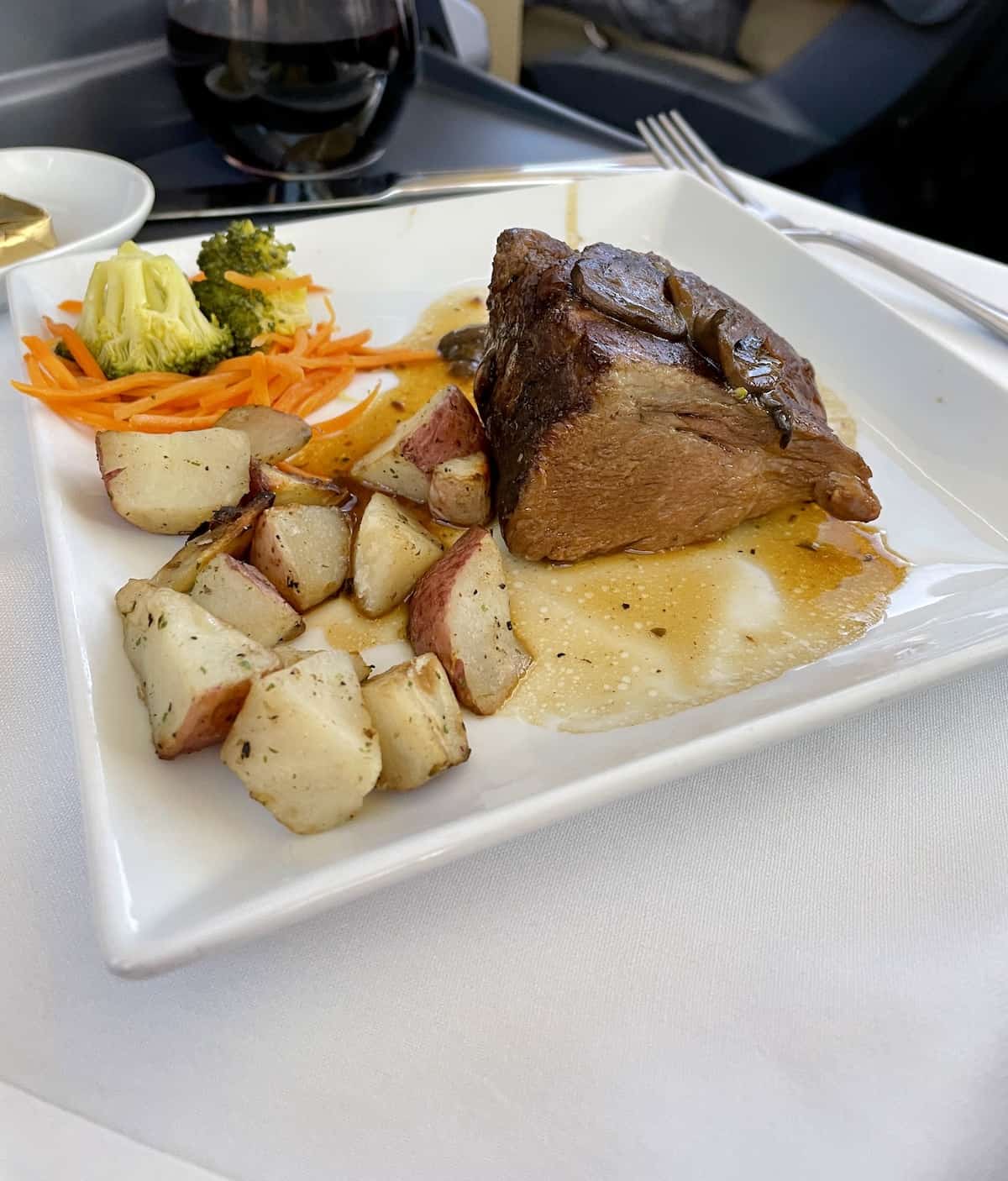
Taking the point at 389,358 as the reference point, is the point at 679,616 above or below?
below

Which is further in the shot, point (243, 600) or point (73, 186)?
point (73, 186)

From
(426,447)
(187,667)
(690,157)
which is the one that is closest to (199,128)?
(690,157)

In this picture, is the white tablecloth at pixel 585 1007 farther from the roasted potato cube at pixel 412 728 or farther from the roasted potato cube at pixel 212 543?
the roasted potato cube at pixel 212 543

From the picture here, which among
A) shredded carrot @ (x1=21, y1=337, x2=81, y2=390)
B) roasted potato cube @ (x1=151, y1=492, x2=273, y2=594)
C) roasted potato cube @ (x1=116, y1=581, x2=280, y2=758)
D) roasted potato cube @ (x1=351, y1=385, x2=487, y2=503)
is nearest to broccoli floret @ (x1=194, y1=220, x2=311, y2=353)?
shredded carrot @ (x1=21, y1=337, x2=81, y2=390)

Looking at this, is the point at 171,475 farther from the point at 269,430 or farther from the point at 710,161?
the point at 710,161

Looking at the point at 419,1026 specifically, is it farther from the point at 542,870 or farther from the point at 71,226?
the point at 71,226

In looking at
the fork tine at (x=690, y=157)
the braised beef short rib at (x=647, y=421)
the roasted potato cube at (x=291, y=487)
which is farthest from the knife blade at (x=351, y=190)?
the roasted potato cube at (x=291, y=487)
